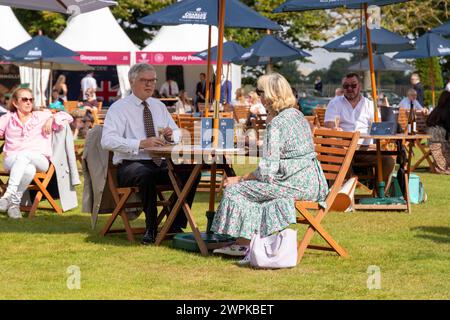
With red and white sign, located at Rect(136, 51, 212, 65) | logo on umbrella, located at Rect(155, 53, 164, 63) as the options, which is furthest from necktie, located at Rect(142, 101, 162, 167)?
logo on umbrella, located at Rect(155, 53, 164, 63)

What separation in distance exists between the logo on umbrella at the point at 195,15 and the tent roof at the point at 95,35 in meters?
19.9

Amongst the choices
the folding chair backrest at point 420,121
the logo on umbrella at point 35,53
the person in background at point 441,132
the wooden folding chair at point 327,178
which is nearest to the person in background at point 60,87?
the logo on umbrella at point 35,53

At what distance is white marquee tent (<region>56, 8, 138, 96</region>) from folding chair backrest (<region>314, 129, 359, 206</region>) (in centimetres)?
2371

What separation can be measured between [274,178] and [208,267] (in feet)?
2.74

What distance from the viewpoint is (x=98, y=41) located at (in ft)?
108

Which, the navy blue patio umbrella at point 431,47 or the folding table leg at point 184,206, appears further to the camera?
the navy blue patio umbrella at point 431,47

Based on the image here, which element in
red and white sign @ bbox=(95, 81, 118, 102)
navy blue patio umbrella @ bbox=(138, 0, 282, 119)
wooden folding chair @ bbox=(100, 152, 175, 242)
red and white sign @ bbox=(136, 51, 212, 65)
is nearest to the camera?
wooden folding chair @ bbox=(100, 152, 175, 242)

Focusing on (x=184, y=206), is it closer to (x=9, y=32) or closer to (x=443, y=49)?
(x=443, y=49)

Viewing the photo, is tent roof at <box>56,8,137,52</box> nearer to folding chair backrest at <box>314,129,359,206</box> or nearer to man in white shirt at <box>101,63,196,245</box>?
man in white shirt at <box>101,63,196,245</box>

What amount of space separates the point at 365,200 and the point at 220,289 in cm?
492

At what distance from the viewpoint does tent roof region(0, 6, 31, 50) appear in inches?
1227

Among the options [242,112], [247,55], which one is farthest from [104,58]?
[247,55]

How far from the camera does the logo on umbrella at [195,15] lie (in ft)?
41.9

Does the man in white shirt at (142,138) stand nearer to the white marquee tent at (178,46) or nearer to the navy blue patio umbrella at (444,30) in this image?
the navy blue patio umbrella at (444,30)
